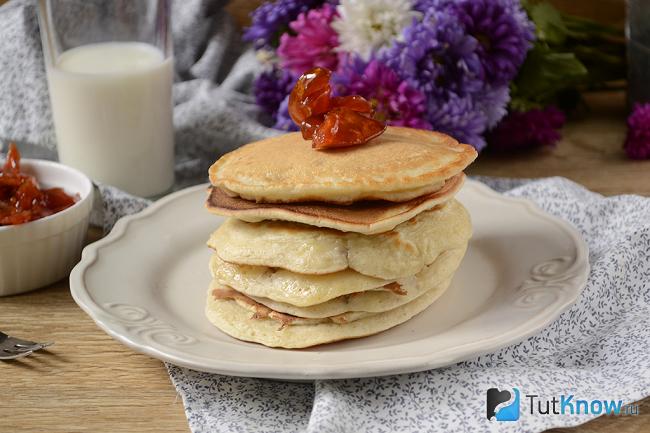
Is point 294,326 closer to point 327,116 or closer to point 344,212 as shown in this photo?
point 344,212

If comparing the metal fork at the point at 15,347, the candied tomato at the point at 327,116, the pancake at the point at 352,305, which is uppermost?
the candied tomato at the point at 327,116

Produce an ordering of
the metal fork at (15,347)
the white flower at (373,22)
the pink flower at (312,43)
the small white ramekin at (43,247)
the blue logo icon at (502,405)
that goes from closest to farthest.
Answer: the blue logo icon at (502,405), the metal fork at (15,347), the small white ramekin at (43,247), the white flower at (373,22), the pink flower at (312,43)

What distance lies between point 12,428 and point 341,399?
25.7 inches

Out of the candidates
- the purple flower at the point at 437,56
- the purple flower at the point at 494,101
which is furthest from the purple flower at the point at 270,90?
the purple flower at the point at 494,101

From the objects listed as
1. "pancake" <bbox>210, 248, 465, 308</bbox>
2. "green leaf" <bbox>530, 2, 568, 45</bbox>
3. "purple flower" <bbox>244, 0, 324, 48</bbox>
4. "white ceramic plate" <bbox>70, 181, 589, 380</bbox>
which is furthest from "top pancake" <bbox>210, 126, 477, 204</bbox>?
"green leaf" <bbox>530, 2, 568, 45</bbox>

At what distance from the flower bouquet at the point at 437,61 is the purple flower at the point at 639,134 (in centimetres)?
25

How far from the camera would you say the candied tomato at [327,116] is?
2070 mm

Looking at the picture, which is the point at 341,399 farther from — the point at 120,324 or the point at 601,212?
the point at 601,212

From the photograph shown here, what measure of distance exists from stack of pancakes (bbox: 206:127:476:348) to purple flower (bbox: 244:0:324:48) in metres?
1.33

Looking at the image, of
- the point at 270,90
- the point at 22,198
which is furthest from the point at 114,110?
the point at 270,90

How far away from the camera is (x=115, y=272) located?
2242 millimetres

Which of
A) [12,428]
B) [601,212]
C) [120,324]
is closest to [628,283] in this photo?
[601,212]

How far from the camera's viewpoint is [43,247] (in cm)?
239

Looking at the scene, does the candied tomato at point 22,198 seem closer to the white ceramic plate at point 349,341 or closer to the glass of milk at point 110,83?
the white ceramic plate at point 349,341
